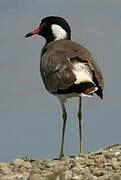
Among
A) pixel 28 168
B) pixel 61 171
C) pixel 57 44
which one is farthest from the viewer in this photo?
pixel 57 44

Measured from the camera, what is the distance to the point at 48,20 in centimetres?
1378

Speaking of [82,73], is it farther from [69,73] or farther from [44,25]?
[44,25]

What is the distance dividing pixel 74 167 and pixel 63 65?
7.18ft

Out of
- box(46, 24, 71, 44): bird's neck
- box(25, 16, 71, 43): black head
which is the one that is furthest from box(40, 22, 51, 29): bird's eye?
box(46, 24, 71, 44): bird's neck

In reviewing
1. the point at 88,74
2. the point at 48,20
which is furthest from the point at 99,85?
the point at 48,20

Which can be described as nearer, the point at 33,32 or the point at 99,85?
the point at 99,85

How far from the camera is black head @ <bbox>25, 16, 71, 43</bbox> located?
13.4 meters

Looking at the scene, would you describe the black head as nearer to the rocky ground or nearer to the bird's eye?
the bird's eye

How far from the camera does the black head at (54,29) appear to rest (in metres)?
13.4

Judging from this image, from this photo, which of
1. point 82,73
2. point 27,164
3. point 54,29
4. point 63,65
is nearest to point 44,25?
point 54,29

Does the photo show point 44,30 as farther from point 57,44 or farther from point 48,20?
point 57,44

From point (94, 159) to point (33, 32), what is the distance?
5.38 m

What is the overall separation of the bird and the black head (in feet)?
3.54

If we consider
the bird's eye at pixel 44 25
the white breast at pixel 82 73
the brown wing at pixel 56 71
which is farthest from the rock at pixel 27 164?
the bird's eye at pixel 44 25
